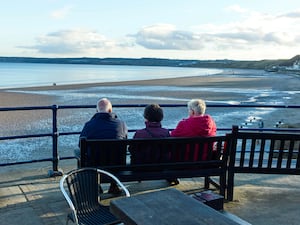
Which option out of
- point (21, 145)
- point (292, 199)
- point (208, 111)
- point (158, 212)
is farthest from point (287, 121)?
point (158, 212)

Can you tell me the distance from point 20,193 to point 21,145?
269 inches

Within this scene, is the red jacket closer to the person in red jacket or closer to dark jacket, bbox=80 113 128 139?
the person in red jacket

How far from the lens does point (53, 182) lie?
5.18 meters

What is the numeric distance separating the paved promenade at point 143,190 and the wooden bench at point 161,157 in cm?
52

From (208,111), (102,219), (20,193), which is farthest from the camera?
(208,111)

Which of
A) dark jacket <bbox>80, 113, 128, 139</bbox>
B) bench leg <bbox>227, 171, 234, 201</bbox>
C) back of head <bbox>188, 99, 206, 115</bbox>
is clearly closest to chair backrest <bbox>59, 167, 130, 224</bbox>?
dark jacket <bbox>80, 113, 128, 139</bbox>

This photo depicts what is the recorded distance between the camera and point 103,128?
443 centimetres

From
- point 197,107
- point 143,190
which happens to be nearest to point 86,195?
point 143,190

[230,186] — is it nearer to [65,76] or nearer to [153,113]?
[153,113]

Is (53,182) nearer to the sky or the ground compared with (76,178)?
nearer to the ground

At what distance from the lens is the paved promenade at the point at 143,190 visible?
412 cm

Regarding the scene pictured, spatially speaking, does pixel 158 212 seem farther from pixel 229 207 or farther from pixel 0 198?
pixel 0 198

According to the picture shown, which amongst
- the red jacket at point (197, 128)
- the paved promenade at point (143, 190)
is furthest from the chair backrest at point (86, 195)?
the red jacket at point (197, 128)

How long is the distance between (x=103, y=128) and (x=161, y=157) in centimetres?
75
